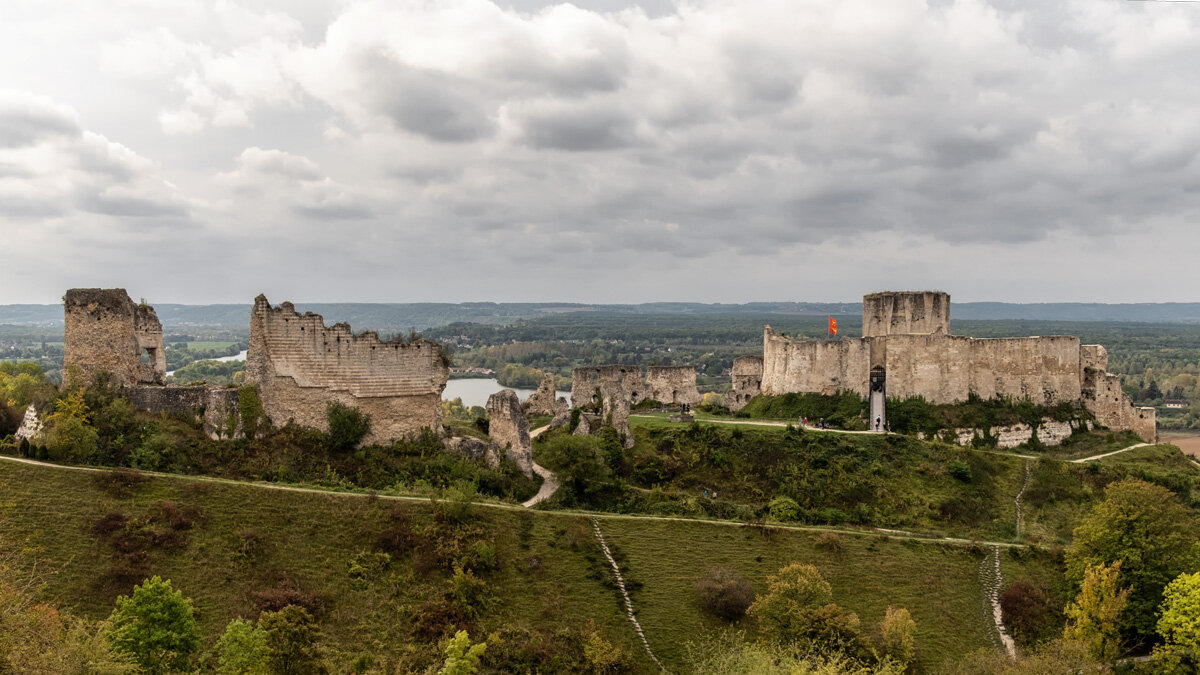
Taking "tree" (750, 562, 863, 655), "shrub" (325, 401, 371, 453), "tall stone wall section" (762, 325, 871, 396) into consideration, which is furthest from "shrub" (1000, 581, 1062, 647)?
"shrub" (325, 401, 371, 453)

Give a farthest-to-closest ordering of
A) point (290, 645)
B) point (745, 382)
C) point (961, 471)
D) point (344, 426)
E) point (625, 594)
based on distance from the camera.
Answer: point (745, 382), point (961, 471), point (344, 426), point (625, 594), point (290, 645)

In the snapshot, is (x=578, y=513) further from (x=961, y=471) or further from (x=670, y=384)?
(x=670, y=384)

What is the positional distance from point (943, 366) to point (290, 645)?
38.3 metres

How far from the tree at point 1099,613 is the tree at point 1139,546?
1.01m

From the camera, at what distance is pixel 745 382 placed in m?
51.6

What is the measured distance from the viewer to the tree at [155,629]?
18406 millimetres

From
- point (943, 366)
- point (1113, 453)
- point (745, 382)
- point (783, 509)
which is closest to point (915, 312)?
point (943, 366)

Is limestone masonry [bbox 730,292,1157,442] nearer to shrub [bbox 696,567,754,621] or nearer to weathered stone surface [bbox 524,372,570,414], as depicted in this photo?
weathered stone surface [bbox 524,372,570,414]

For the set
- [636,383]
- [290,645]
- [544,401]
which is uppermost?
[636,383]

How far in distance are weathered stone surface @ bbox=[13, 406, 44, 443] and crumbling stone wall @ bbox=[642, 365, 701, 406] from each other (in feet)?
109

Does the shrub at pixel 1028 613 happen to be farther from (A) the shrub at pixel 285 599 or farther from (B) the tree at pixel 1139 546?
(A) the shrub at pixel 285 599

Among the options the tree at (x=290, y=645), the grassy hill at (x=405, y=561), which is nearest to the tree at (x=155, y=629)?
the tree at (x=290, y=645)

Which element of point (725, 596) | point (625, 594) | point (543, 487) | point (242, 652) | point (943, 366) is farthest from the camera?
point (943, 366)

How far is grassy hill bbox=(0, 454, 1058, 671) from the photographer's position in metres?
23.1
